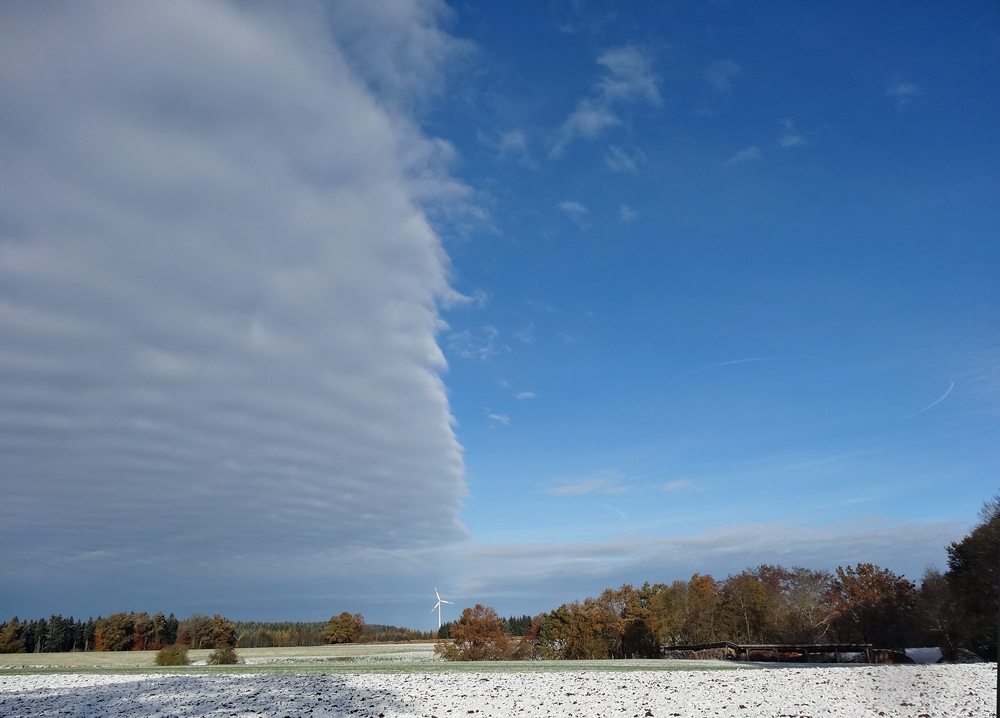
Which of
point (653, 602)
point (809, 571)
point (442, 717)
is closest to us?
point (442, 717)

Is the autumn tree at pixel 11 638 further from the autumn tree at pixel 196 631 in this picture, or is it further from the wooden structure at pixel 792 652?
the wooden structure at pixel 792 652

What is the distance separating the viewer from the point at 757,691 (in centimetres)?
2080

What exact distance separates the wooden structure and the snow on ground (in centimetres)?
1307

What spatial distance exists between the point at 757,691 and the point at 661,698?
3.66 metres

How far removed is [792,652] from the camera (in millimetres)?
43719

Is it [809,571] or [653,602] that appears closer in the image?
[809,571]

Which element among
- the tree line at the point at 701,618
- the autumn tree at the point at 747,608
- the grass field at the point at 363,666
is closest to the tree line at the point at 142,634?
the grass field at the point at 363,666

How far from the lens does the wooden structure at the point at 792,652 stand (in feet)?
126

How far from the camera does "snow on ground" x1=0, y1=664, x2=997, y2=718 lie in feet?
57.8

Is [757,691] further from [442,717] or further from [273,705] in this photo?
[273,705]

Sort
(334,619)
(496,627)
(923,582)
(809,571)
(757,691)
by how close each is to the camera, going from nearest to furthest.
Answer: (923,582) < (757,691) < (809,571) < (496,627) < (334,619)

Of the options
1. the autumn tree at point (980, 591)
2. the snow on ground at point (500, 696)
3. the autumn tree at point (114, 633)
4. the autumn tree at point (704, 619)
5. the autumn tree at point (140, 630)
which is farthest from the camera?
the autumn tree at point (140, 630)

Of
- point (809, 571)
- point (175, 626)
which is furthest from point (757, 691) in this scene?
point (175, 626)

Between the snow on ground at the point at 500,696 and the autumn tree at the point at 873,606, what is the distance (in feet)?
8.32
